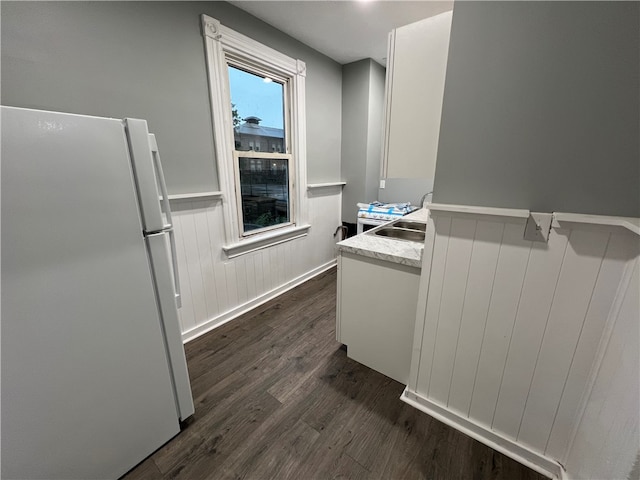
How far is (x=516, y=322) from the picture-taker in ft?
3.76

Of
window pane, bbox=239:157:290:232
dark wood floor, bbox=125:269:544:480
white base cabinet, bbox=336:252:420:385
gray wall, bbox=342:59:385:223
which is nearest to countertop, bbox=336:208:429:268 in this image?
white base cabinet, bbox=336:252:420:385

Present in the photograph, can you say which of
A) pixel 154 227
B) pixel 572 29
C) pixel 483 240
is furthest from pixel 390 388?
pixel 572 29

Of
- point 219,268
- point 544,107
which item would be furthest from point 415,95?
point 219,268

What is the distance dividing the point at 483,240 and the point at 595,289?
0.40m

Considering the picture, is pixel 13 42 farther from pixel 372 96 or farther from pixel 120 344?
pixel 372 96

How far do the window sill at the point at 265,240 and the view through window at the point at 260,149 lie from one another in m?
0.12

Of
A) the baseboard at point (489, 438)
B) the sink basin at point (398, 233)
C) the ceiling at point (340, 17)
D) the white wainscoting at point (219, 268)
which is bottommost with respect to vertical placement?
the baseboard at point (489, 438)

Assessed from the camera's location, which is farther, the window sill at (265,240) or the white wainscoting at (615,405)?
the window sill at (265,240)

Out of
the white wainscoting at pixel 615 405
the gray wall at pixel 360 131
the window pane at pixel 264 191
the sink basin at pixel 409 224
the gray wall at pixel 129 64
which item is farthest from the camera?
the gray wall at pixel 360 131

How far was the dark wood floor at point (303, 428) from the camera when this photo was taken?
3.93 feet

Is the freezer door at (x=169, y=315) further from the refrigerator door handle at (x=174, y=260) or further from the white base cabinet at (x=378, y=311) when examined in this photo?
the white base cabinet at (x=378, y=311)

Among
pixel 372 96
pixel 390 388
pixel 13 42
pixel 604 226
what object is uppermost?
pixel 372 96

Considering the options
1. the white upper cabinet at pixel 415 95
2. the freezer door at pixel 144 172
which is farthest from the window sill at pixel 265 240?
the white upper cabinet at pixel 415 95

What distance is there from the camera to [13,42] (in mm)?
1188
